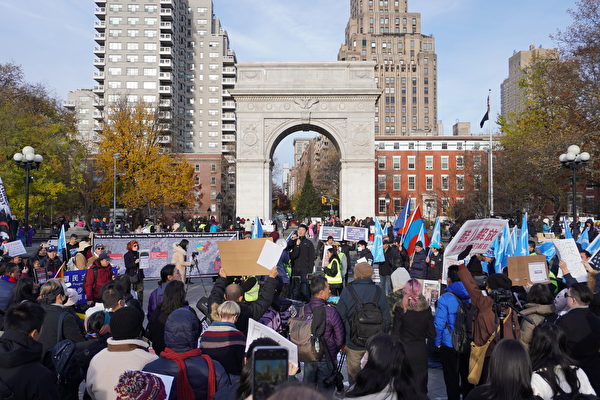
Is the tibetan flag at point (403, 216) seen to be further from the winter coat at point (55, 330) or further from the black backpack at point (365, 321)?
the winter coat at point (55, 330)

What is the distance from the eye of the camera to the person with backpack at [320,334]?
5352 millimetres

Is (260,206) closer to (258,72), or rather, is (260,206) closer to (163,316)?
(258,72)

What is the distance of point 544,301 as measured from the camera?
5656mm

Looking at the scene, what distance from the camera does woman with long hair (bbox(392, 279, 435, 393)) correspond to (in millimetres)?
5355

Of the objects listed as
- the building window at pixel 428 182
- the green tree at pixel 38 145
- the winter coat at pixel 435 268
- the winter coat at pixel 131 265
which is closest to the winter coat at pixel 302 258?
the winter coat at pixel 435 268

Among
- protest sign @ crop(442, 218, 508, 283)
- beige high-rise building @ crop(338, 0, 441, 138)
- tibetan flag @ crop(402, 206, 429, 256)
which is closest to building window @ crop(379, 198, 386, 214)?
beige high-rise building @ crop(338, 0, 441, 138)

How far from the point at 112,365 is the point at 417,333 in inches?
125

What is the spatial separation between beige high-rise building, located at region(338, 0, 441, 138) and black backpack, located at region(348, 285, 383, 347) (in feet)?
346

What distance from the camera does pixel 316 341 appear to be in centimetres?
535

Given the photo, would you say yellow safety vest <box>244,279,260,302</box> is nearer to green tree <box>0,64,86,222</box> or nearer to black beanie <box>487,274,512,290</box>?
black beanie <box>487,274,512,290</box>

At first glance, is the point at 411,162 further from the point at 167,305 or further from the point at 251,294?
the point at 167,305

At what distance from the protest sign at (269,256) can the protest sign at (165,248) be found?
26.7 feet

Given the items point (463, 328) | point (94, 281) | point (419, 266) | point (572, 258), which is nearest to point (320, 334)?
point (463, 328)

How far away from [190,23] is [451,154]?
47.4m
